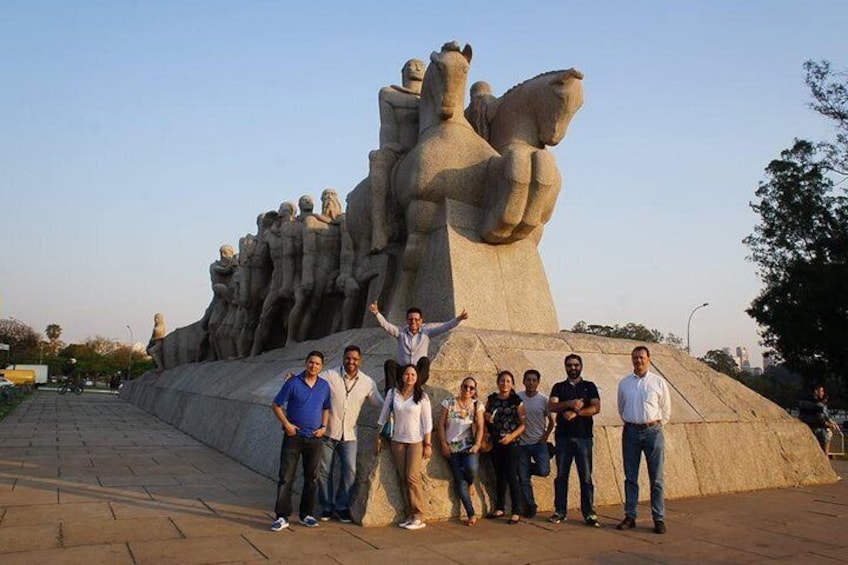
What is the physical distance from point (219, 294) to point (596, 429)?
53.2 ft

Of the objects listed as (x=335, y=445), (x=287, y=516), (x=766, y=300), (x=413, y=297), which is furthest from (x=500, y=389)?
(x=766, y=300)

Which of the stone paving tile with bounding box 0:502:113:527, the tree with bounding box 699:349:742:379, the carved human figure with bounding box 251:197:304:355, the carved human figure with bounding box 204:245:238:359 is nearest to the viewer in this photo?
the stone paving tile with bounding box 0:502:113:527

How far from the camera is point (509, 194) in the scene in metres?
8.71

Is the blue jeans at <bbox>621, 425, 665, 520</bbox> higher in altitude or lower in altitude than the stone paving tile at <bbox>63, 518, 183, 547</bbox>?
higher

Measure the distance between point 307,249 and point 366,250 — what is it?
3.08 meters

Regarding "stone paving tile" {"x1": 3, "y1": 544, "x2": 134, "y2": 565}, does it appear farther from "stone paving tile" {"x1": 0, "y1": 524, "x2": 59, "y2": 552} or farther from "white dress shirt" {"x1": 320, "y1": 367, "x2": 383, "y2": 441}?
"white dress shirt" {"x1": 320, "y1": 367, "x2": 383, "y2": 441}

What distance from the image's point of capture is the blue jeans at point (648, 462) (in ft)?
17.6

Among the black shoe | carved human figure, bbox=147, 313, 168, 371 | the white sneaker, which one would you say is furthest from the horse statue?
carved human figure, bbox=147, 313, 168, 371

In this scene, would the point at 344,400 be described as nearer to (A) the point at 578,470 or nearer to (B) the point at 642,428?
(A) the point at 578,470

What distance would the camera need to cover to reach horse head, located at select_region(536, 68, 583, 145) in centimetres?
934

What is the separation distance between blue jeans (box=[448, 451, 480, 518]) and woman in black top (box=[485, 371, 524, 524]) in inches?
9.0

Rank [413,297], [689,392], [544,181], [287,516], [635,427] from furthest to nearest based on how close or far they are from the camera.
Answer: [413,297] → [544,181] → [689,392] → [635,427] → [287,516]

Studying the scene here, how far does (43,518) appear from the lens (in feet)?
17.1

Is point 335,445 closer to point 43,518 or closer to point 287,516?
point 287,516
